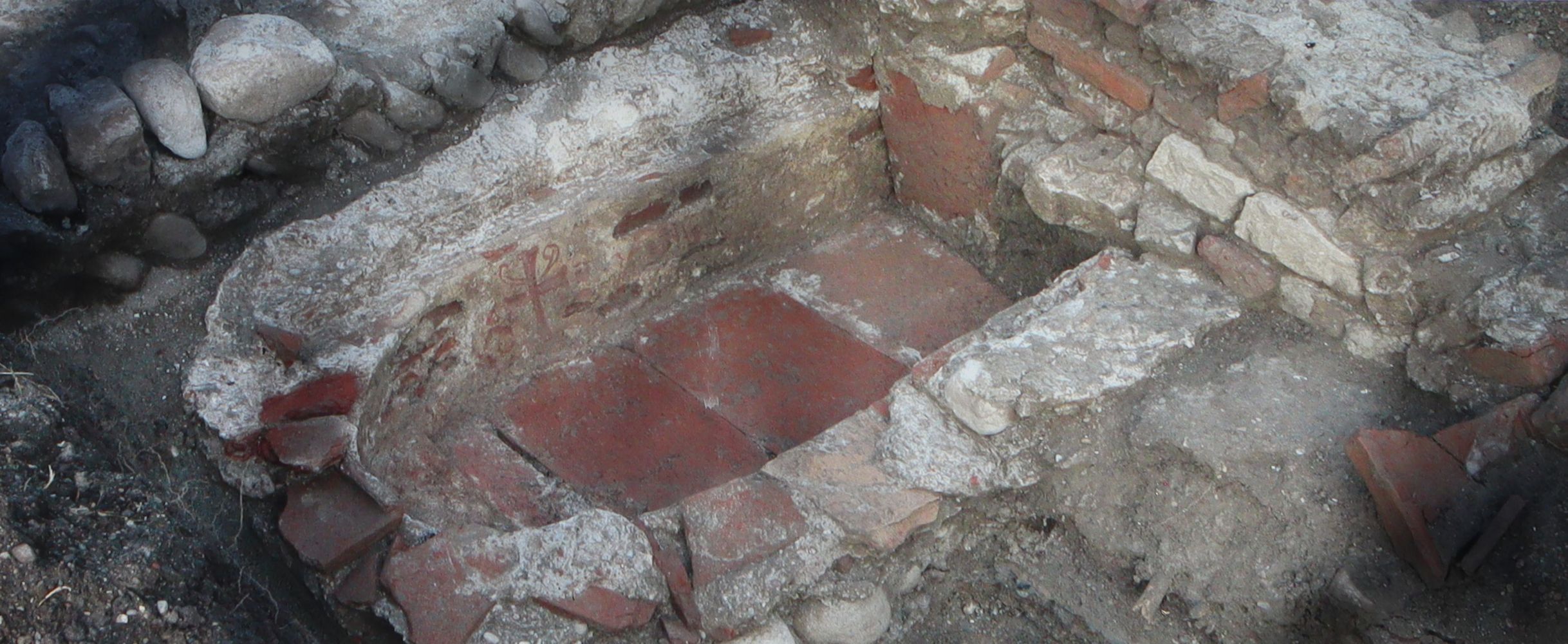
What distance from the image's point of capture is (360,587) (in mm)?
2605

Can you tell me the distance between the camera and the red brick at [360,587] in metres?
2.60

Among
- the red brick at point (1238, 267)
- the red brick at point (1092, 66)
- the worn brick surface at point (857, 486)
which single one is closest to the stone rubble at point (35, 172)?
the worn brick surface at point (857, 486)

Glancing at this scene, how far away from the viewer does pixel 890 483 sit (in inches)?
109

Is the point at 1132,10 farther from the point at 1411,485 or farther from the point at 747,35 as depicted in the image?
the point at 1411,485

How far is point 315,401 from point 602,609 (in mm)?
803

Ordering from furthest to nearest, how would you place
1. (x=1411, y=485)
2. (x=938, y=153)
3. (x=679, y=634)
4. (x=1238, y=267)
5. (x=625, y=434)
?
(x=938, y=153) → (x=625, y=434) → (x=1238, y=267) → (x=679, y=634) → (x=1411, y=485)

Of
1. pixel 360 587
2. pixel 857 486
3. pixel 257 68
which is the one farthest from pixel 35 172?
pixel 857 486

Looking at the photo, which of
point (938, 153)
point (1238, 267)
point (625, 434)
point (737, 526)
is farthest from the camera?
point (938, 153)

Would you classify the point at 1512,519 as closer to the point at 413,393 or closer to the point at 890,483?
the point at 890,483

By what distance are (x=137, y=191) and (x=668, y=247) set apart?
4.44 feet

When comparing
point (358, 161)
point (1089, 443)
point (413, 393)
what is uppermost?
point (358, 161)

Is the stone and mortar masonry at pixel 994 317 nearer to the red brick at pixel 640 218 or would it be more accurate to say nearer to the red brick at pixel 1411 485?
the red brick at pixel 640 218

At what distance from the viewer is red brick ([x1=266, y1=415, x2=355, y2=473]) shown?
2.69 metres

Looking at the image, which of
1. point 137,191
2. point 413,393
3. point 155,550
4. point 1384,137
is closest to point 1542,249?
point 1384,137
